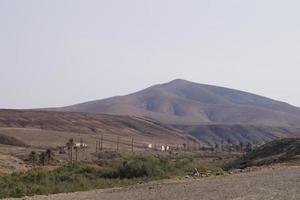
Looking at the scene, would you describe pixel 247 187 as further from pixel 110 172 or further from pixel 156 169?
pixel 110 172

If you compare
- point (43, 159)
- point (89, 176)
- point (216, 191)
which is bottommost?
point (216, 191)

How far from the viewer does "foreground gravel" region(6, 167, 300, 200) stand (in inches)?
927

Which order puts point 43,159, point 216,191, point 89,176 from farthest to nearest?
point 43,159
point 89,176
point 216,191

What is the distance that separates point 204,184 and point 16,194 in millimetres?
8934

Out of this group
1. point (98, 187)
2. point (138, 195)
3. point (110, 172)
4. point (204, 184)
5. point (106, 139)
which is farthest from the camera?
point (106, 139)

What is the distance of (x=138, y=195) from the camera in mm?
26203

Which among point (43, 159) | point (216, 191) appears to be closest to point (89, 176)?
point (216, 191)

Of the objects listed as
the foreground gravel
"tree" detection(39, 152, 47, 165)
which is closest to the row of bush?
the foreground gravel

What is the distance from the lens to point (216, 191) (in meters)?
25.7

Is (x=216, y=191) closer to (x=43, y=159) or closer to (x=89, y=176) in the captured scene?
(x=89, y=176)

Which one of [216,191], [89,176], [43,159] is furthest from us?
[43,159]

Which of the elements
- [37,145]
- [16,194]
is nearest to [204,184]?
[16,194]

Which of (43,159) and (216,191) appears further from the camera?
(43,159)

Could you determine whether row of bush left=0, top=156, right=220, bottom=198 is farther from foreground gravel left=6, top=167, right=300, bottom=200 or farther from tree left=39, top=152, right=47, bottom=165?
tree left=39, top=152, right=47, bottom=165
